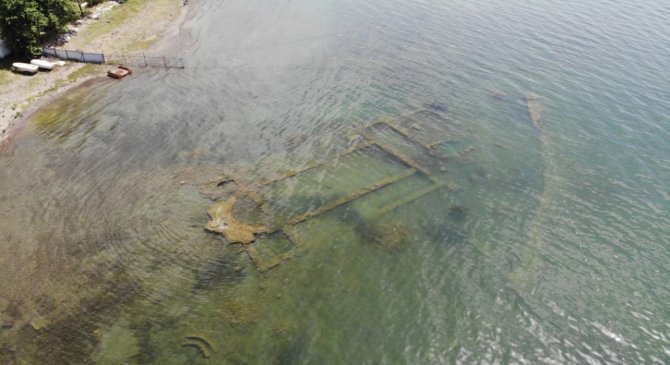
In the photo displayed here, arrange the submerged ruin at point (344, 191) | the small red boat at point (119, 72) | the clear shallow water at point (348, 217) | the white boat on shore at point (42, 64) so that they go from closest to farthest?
the clear shallow water at point (348, 217)
the submerged ruin at point (344, 191)
the white boat on shore at point (42, 64)
the small red boat at point (119, 72)

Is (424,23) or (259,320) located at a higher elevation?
(424,23)

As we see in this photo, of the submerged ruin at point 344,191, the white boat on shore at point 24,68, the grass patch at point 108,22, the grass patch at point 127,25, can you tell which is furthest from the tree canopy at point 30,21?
the submerged ruin at point 344,191

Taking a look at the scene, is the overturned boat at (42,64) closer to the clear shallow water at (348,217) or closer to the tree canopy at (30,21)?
the tree canopy at (30,21)

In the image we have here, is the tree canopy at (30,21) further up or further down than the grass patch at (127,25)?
further up

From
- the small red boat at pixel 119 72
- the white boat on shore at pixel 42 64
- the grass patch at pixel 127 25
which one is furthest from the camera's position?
the grass patch at pixel 127 25

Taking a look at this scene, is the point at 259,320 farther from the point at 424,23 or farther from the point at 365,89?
the point at 424,23

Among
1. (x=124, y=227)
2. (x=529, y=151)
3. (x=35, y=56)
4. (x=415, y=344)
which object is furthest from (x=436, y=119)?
(x=35, y=56)

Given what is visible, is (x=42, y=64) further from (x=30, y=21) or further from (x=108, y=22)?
(x=108, y=22)
